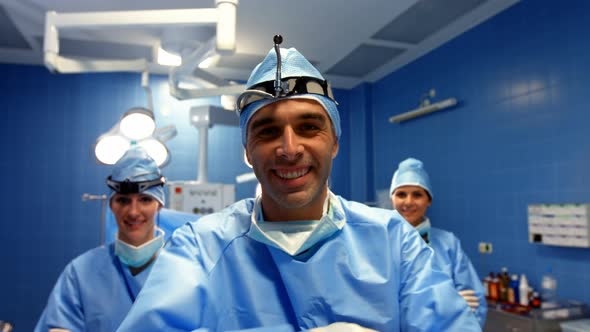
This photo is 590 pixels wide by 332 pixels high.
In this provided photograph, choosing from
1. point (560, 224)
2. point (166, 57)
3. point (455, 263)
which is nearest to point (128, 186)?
point (166, 57)

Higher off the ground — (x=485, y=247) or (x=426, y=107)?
(x=426, y=107)

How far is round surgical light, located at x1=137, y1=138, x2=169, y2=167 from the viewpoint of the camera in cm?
252

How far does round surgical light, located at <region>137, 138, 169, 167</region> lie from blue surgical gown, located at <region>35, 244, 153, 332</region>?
730 mm

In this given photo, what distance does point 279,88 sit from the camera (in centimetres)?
99

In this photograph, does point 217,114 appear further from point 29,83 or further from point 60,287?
point 29,83

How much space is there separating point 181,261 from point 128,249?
44.9 inches

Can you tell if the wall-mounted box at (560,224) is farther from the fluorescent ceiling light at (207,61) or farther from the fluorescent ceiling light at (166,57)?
the fluorescent ceiling light at (166,57)

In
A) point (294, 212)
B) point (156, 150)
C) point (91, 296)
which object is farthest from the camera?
point (156, 150)

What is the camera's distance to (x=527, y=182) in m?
3.12

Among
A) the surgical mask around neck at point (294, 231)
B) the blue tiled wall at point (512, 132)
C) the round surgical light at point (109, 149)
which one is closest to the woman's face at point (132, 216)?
the round surgical light at point (109, 149)

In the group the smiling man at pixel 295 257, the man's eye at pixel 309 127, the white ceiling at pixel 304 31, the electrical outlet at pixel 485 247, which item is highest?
the white ceiling at pixel 304 31

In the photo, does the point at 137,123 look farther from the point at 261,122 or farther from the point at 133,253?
the point at 261,122

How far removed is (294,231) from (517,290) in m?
2.61

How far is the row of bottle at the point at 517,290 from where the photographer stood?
2898mm
